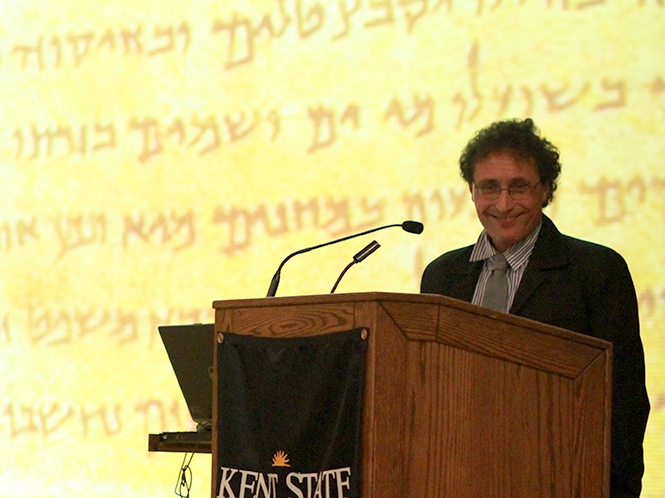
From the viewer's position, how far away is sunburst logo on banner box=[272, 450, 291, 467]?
1700 mm

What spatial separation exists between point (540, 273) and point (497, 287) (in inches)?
4.3

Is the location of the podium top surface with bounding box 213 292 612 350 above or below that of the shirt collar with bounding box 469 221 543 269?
below

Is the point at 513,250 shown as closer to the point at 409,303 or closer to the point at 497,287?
the point at 497,287

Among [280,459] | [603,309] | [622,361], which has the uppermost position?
[603,309]

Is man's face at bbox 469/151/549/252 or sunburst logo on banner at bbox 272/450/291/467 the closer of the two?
sunburst logo on banner at bbox 272/450/291/467

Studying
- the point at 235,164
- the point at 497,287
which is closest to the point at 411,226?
the point at 497,287

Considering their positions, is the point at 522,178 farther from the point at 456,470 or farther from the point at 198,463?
the point at 198,463

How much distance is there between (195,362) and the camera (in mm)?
2635

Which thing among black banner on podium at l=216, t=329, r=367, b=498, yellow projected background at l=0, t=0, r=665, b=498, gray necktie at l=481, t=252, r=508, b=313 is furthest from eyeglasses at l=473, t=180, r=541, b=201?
yellow projected background at l=0, t=0, r=665, b=498

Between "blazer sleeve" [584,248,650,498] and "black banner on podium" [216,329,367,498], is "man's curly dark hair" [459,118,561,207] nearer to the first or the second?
"blazer sleeve" [584,248,650,498]

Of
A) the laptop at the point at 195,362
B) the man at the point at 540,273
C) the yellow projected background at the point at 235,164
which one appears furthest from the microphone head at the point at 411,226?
the yellow projected background at the point at 235,164

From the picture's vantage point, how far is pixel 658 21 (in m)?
3.46

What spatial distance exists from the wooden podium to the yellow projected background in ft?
5.65

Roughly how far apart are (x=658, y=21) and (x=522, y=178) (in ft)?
4.79
